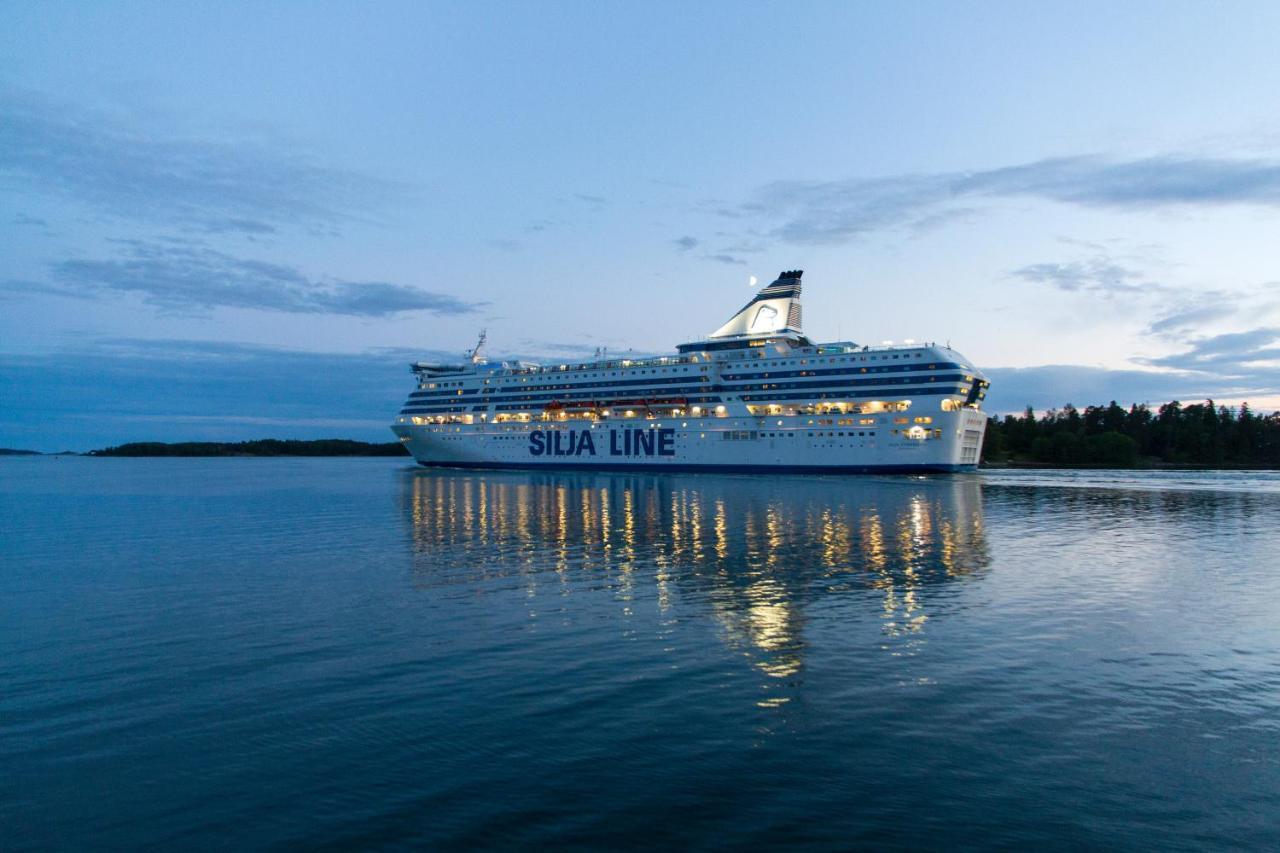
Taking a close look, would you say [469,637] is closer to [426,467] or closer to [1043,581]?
[1043,581]

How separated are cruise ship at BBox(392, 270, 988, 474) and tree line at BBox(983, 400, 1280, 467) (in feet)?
198

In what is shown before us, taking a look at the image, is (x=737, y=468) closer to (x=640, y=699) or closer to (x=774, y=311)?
(x=774, y=311)

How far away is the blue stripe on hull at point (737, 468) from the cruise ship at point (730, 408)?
0.50 ft

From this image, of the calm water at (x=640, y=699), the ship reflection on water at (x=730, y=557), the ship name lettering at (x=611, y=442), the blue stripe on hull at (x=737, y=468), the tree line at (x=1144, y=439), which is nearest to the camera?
the calm water at (x=640, y=699)

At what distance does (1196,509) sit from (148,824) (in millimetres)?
54322

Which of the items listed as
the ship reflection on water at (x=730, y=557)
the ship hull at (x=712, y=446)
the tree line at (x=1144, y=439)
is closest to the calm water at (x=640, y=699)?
the ship reflection on water at (x=730, y=557)

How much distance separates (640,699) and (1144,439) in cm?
16418

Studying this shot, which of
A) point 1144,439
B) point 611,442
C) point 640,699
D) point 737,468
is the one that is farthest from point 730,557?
point 1144,439

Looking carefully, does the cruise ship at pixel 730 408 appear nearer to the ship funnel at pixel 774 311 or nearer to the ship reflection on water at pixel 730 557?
the ship funnel at pixel 774 311

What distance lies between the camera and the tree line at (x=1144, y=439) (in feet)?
436

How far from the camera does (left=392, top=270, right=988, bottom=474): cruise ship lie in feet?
257

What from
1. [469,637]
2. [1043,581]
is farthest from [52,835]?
[1043,581]

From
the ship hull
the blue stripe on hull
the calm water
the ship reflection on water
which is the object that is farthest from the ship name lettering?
the calm water

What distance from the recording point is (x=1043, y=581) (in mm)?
21688
